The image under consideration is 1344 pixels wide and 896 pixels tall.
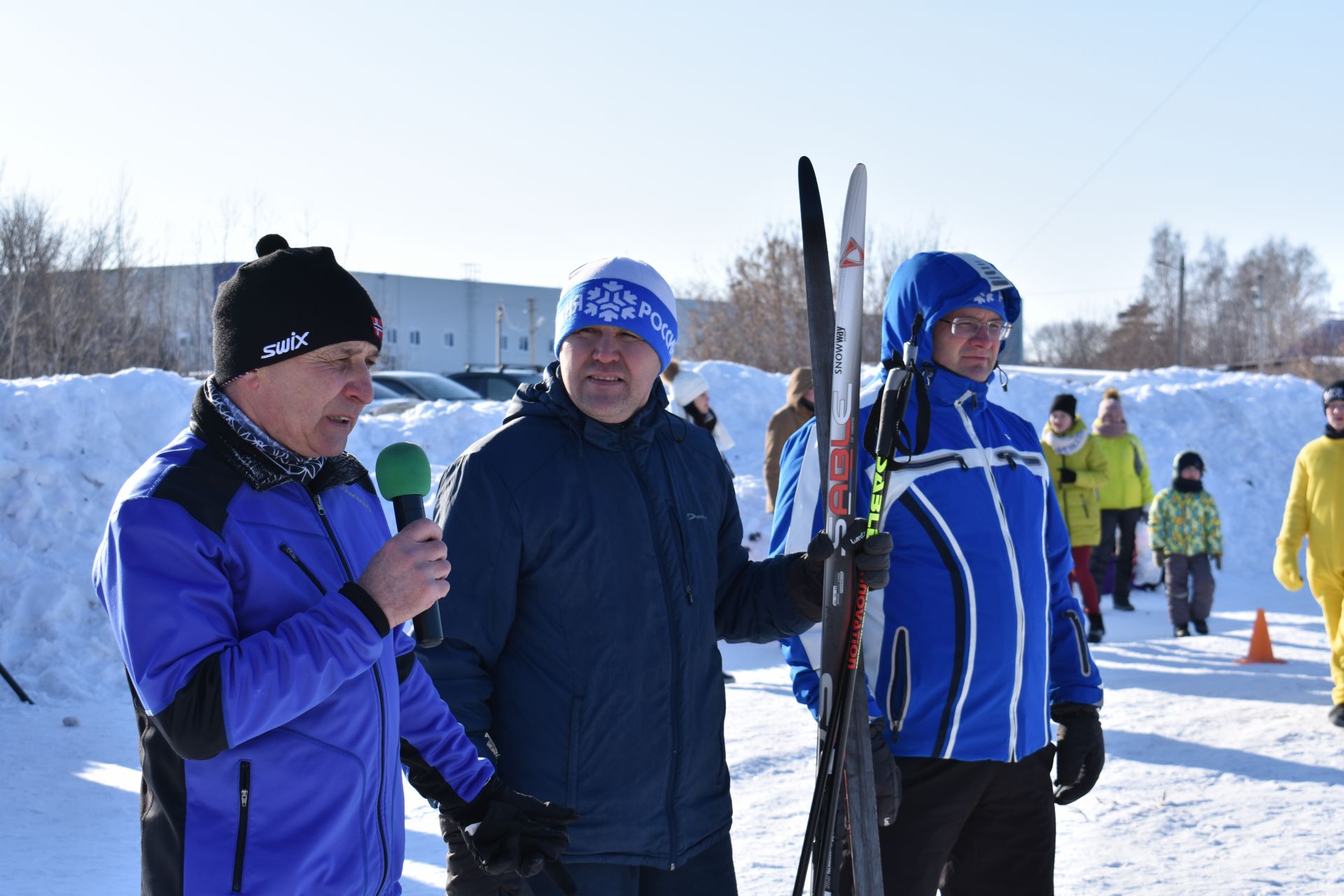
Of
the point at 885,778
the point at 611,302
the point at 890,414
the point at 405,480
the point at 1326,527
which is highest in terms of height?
the point at 611,302

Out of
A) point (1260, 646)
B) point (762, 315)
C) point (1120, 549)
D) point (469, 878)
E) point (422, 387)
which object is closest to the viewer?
point (469, 878)

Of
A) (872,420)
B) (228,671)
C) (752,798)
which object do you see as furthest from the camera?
(752,798)

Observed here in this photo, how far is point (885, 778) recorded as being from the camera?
8.77 feet

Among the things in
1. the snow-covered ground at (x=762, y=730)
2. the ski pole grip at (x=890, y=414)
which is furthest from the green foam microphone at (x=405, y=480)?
the snow-covered ground at (x=762, y=730)

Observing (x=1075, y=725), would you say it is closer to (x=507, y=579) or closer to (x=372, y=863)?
(x=507, y=579)

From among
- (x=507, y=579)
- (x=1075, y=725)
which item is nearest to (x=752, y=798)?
(x=1075, y=725)

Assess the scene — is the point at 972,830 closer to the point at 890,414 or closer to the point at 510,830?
the point at 890,414

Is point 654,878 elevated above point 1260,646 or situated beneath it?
elevated above

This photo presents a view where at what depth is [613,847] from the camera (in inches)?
93.0

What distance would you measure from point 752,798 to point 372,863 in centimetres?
349

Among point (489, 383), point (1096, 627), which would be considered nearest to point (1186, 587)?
point (1096, 627)

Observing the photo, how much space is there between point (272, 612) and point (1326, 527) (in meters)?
6.24

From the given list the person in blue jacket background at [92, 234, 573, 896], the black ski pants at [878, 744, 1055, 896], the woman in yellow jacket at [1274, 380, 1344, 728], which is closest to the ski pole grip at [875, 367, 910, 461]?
the black ski pants at [878, 744, 1055, 896]

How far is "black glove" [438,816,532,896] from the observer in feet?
7.32
